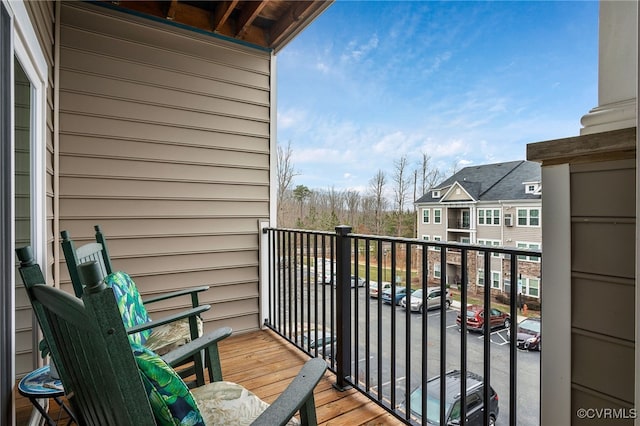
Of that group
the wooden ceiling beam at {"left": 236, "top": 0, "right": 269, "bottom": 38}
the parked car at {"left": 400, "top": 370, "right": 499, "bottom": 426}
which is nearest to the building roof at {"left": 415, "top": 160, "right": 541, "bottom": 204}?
the parked car at {"left": 400, "top": 370, "right": 499, "bottom": 426}

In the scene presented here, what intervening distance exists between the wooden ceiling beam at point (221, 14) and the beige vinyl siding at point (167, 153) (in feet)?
0.54

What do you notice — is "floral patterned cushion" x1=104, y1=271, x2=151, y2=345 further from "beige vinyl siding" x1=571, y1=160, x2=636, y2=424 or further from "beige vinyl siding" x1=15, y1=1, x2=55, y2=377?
"beige vinyl siding" x1=571, y1=160, x2=636, y2=424

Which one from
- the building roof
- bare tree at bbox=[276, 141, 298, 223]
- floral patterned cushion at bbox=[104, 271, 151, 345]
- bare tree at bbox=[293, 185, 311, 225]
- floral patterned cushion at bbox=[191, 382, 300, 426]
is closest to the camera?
floral patterned cushion at bbox=[191, 382, 300, 426]

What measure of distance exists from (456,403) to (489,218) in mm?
1931

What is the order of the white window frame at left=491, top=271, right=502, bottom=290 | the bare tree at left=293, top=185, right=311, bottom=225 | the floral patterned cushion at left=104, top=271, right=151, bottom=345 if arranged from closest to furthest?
the white window frame at left=491, top=271, right=502, bottom=290
the floral patterned cushion at left=104, top=271, right=151, bottom=345
the bare tree at left=293, top=185, right=311, bottom=225

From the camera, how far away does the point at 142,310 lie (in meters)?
2.05

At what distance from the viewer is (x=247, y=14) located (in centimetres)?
308

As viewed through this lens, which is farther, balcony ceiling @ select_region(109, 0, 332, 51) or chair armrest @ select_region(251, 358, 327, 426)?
balcony ceiling @ select_region(109, 0, 332, 51)

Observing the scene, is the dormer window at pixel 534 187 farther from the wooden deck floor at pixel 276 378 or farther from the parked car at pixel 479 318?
the wooden deck floor at pixel 276 378

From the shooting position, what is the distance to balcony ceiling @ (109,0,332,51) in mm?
2908

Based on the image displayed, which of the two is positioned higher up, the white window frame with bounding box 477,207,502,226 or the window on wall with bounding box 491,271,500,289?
the white window frame with bounding box 477,207,502,226
